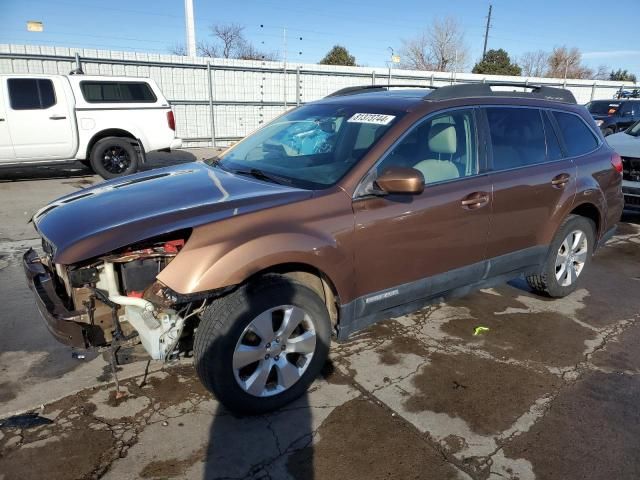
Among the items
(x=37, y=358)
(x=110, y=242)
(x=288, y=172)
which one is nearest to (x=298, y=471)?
(x=110, y=242)

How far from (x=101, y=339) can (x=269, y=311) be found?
0.94 metres

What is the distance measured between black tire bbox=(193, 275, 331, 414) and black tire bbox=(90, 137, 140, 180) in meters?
7.77

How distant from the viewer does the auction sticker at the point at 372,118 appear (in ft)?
10.7

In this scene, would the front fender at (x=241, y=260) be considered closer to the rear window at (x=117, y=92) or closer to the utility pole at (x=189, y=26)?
the rear window at (x=117, y=92)

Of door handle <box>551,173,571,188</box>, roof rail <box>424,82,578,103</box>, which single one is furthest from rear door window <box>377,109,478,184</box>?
door handle <box>551,173,571,188</box>

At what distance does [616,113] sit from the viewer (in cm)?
1750

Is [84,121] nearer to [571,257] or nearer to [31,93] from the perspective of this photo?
[31,93]

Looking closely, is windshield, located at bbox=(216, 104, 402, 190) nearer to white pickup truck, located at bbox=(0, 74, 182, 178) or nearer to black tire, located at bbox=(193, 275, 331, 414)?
black tire, located at bbox=(193, 275, 331, 414)

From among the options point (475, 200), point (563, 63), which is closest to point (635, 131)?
point (475, 200)

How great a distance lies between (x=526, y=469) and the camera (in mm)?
2434

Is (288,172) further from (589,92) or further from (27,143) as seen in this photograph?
(589,92)

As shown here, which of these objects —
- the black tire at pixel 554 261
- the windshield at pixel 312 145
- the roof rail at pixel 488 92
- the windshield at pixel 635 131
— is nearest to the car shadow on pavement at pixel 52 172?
the windshield at pixel 312 145

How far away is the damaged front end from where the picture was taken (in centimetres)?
250

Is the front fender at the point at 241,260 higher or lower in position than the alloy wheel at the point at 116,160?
higher
